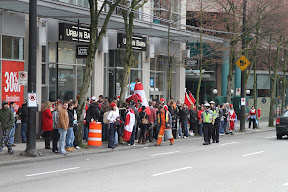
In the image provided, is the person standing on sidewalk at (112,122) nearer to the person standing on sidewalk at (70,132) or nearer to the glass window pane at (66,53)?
the person standing on sidewalk at (70,132)

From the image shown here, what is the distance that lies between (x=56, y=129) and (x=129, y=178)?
6.46 meters

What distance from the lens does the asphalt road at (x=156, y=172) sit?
432 inches

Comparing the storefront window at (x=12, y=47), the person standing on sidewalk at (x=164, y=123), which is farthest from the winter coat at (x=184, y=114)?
the storefront window at (x=12, y=47)

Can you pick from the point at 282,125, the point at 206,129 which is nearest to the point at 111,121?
the point at 206,129

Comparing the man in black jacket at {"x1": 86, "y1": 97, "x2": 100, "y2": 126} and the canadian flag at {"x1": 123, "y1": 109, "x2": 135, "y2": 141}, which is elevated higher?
the man in black jacket at {"x1": 86, "y1": 97, "x2": 100, "y2": 126}

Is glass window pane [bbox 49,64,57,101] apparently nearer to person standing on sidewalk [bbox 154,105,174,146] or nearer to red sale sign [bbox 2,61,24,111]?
red sale sign [bbox 2,61,24,111]

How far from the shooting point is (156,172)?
13305mm

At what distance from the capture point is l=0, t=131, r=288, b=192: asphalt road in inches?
432

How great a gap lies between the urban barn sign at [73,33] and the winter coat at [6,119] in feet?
28.4

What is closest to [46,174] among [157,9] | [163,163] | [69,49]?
[163,163]

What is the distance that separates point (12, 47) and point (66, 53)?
13.8ft

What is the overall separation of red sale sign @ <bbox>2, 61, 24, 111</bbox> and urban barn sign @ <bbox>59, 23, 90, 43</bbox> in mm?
2619

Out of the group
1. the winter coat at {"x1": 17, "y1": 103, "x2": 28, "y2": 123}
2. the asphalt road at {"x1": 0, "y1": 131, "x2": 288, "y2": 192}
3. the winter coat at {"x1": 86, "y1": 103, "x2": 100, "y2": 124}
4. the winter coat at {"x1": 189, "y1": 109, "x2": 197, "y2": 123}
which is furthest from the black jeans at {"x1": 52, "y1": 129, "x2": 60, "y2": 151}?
the winter coat at {"x1": 189, "y1": 109, "x2": 197, "y2": 123}

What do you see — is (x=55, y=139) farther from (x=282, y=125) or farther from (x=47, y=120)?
(x=282, y=125)
